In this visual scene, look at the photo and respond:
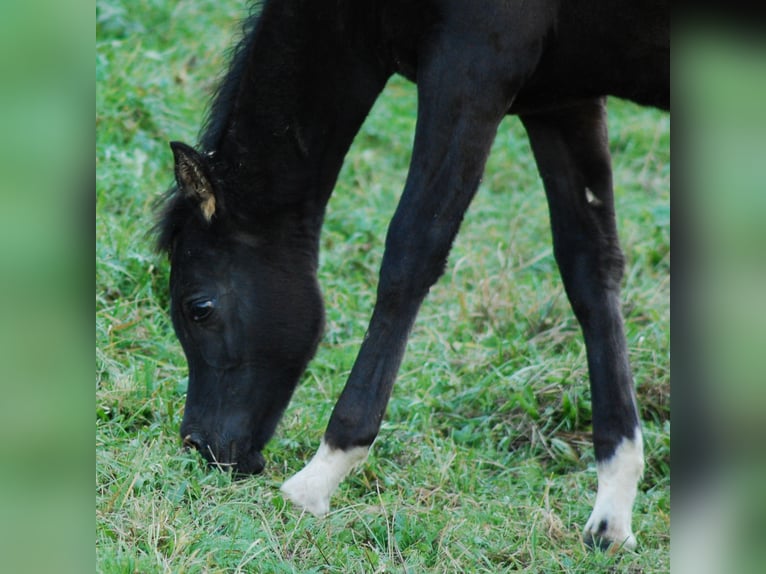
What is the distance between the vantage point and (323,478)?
3426mm

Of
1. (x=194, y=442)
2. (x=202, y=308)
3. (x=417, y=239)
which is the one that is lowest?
(x=194, y=442)

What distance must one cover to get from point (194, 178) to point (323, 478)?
1325 mm

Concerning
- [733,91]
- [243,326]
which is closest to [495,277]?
[243,326]

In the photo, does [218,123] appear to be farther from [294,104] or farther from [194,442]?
[194,442]

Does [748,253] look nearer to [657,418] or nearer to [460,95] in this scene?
[460,95]

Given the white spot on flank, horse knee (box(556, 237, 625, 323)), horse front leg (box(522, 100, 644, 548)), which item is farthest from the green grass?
the white spot on flank

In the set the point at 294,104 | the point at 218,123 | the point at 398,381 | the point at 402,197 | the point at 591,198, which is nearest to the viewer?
the point at 402,197

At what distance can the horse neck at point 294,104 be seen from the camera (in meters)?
3.87

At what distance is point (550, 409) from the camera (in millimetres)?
4660

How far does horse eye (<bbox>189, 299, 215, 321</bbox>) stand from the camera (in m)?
3.97

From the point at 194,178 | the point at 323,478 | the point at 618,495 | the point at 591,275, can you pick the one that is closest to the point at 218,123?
the point at 194,178

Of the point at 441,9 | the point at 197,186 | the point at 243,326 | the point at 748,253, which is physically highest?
the point at 441,9

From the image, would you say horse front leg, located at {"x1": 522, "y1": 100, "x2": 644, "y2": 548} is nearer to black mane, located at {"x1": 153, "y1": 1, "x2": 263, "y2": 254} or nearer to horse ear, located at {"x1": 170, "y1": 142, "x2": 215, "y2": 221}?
black mane, located at {"x1": 153, "y1": 1, "x2": 263, "y2": 254}

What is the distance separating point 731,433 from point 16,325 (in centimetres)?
101
